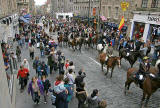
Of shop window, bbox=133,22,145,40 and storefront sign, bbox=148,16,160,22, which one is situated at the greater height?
storefront sign, bbox=148,16,160,22

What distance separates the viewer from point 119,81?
32.4ft

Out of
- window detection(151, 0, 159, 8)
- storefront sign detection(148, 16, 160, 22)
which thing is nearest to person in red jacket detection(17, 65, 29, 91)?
storefront sign detection(148, 16, 160, 22)

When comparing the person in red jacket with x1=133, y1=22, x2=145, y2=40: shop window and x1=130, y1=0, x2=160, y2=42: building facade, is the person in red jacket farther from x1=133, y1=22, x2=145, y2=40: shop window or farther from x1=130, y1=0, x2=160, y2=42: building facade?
x1=133, y1=22, x2=145, y2=40: shop window

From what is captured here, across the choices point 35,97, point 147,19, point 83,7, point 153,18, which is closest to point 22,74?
point 35,97

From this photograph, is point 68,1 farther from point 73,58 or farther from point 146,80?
point 146,80

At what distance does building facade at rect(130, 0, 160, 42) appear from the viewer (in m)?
18.1

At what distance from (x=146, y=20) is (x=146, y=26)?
2.48 ft

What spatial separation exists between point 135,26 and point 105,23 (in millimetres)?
8691

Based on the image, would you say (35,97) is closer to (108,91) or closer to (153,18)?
(108,91)

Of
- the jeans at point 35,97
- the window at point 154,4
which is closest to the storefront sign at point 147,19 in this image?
the window at point 154,4

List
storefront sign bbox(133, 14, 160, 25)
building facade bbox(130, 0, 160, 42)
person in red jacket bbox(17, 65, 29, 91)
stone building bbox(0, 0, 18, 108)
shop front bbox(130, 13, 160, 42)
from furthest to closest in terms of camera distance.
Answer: shop front bbox(130, 13, 160, 42) < building facade bbox(130, 0, 160, 42) < storefront sign bbox(133, 14, 160, 25) < person in red jacket bbox(17, 65, 29, 91) < stone building bbox(0, 0, 18, 108)

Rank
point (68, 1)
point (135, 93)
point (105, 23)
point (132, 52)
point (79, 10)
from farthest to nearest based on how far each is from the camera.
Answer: point (68, 1), point (79, 10), point (105, 23), point (132, 52), point (135, 93)

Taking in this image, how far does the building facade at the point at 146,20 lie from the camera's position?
714 inches

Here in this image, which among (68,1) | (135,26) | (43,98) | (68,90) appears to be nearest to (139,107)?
(68,90)
